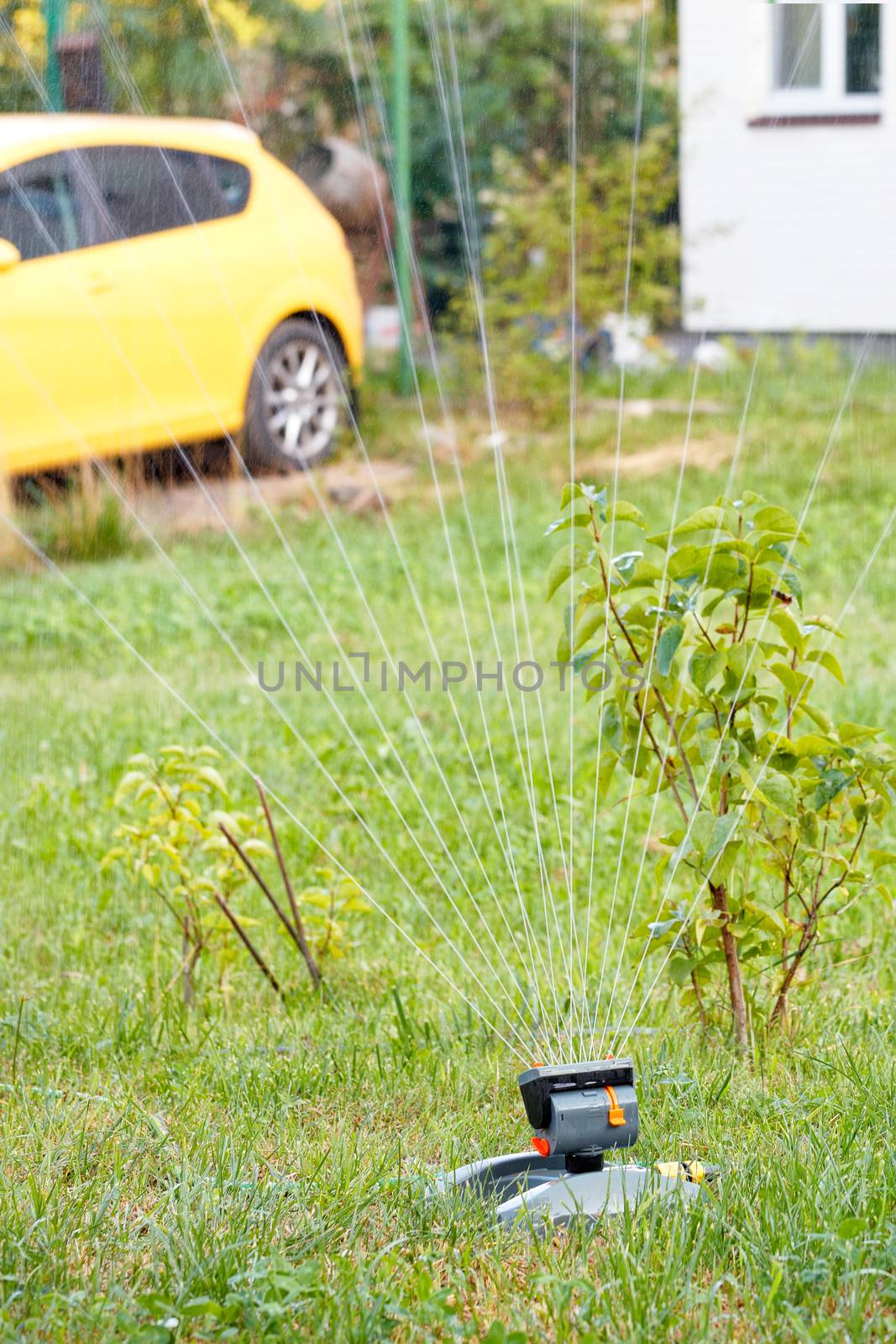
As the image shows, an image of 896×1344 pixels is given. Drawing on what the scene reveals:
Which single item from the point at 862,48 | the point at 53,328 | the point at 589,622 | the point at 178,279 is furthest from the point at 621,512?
the point at 862,48

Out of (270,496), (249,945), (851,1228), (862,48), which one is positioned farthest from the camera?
(862,48)

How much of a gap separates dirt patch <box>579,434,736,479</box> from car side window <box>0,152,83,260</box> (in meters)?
2.66

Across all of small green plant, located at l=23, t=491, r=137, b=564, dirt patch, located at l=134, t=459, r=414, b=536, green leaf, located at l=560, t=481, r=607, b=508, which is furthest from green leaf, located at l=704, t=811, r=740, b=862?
small green plant, located at l=23, t=491, r=137, b=564

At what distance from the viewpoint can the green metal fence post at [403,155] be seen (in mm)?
6664

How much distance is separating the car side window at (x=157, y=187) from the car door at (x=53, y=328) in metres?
0.11

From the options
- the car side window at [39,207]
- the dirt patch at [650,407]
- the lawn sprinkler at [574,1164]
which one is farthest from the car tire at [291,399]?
the lawn sprinkler at [574,1164]

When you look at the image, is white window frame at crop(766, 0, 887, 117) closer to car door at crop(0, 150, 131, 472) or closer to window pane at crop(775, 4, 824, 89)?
window pane at crop(775, 4, 824, 89)

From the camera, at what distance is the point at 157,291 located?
5512 mm

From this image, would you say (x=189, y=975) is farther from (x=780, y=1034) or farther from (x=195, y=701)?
(x=195, y=701)

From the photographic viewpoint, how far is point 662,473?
6.82 meters

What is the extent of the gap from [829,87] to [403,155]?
2.04 metres

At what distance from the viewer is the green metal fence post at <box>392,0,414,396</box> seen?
6.66 metres

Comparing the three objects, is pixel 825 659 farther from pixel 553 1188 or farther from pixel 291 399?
pixel 291 399

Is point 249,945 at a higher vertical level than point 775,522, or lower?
lower
